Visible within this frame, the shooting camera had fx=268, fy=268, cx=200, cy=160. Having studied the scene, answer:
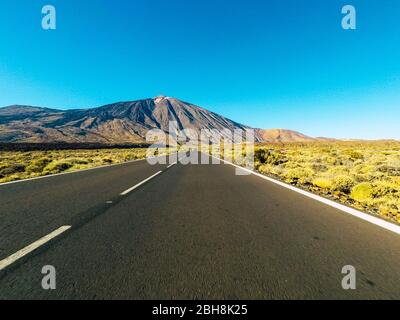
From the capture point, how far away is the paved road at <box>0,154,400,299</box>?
2373 millimetres

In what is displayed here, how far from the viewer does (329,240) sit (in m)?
3.71

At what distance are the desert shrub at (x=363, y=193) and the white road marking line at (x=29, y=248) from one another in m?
6.78

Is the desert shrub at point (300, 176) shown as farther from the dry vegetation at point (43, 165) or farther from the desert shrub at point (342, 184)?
the dry vegetation at point (43, 165)

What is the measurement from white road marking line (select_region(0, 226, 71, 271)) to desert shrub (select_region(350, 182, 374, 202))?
6.78 meters

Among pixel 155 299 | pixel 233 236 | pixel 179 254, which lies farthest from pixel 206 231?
pixel 155 299

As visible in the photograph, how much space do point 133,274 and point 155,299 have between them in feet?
1.71

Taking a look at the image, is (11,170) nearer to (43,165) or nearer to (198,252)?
(43,165)

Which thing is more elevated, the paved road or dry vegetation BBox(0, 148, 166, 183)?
the paved road

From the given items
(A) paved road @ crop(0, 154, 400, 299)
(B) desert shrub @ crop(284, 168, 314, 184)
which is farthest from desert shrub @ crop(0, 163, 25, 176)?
(B) desert shrub @ crop(284, 168, 314, 184)

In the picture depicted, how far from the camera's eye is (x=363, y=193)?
23.6 ft

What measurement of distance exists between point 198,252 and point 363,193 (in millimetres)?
5904

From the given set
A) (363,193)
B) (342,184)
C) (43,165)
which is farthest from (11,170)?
(363,193)

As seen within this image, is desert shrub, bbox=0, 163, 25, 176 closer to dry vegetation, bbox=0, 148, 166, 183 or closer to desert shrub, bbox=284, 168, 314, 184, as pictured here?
dry vegetation, bbox=0, 148, 166, 183
